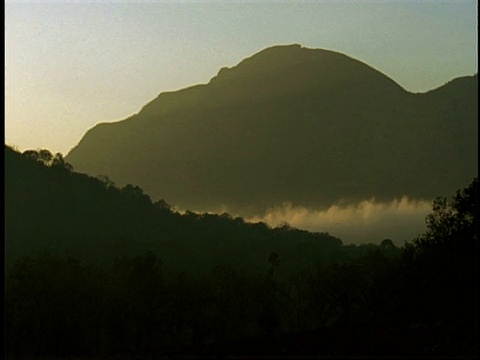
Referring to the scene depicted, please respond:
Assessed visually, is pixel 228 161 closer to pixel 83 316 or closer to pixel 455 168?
pixel 455 168

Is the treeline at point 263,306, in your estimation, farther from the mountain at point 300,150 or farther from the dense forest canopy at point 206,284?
the mountain at point 300,150

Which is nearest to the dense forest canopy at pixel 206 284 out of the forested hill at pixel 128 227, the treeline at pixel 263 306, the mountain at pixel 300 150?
the treeline at pixel 263 306

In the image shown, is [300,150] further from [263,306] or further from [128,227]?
[263,306]

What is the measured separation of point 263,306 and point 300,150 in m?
74.1

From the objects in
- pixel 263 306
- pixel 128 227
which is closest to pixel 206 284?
pixel 263 306

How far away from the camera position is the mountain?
371 ft

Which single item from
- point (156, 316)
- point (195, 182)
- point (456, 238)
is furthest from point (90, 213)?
point (456, 238)

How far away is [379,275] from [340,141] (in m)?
92.4

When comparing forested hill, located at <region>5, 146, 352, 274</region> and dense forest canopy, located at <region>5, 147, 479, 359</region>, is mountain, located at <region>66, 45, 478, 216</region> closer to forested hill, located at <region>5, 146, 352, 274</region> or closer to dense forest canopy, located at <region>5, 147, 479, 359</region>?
forested hill, located at <region>5, 146, 352, 274</region>

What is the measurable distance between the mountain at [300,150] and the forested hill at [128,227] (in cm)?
550

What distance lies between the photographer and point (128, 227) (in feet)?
424

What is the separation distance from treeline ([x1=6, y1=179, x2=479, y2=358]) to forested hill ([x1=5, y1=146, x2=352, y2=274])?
129 feet

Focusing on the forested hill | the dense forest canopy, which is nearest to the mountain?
the forested hill

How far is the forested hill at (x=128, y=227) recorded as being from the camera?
115m
